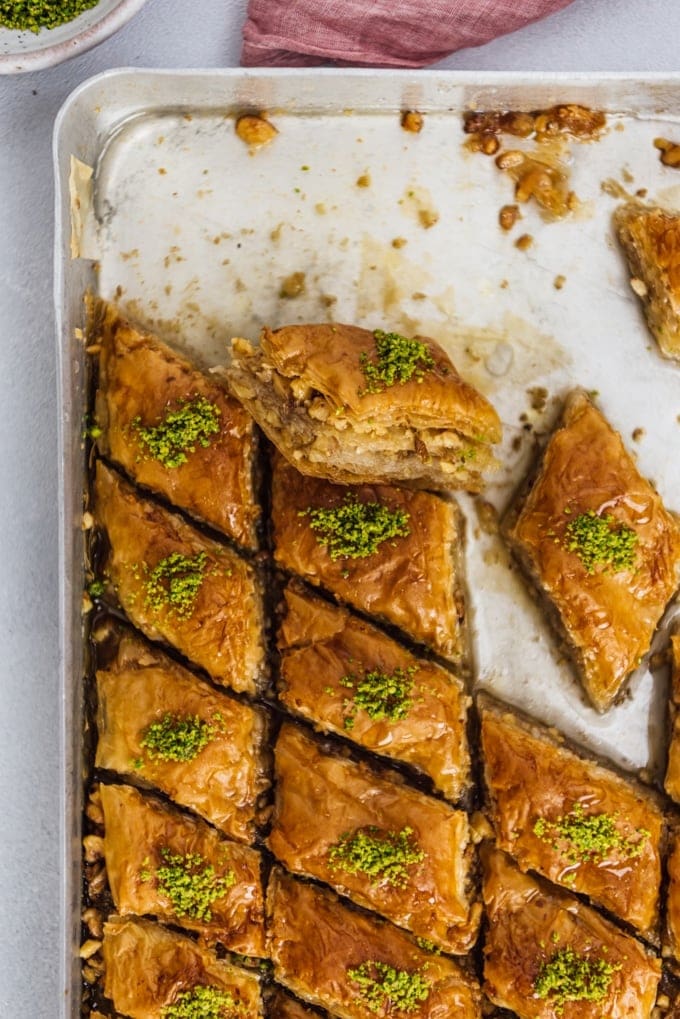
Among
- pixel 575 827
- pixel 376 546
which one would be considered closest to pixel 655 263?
pixel 376 546

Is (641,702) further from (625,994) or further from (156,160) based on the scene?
(156,160)

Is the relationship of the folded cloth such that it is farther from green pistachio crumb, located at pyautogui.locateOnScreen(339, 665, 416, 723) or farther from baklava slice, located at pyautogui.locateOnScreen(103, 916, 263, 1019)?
baklava slice, located at pyautogui.locateOnScreen(103, 916, 263, 1019)

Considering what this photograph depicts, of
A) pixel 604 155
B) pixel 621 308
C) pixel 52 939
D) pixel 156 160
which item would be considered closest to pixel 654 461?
pixel 621 308

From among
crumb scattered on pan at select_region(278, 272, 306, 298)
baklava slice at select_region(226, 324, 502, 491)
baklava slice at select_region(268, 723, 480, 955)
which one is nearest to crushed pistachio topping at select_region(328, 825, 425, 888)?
baklava slice at select_region(268, 723, 480, 955)

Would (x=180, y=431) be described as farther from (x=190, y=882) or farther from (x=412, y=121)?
(x=190, y=882)

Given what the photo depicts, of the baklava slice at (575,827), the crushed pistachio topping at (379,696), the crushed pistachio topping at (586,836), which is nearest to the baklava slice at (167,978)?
the crushed pistachio topping at (379,696)

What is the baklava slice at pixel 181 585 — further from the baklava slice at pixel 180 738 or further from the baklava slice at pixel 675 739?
the baklava slice at pixel 675 739

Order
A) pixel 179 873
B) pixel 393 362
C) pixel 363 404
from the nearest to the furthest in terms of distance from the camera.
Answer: pixel 363 404 < pixel 393 362 < pixel 179 873

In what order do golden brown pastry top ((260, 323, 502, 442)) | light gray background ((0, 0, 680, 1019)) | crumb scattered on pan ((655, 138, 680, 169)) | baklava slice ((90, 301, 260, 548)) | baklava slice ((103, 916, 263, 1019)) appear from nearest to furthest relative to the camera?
golden brown pastry top ((260, 323, 502, 442))
baklava slice ((103, 916, 263, 1019))
baklava slice ((90, 301, 260, 548))
crumb scattered on pan ((655, 138, 680, 169))
light gray background ((0, 0, 680, 1019))
